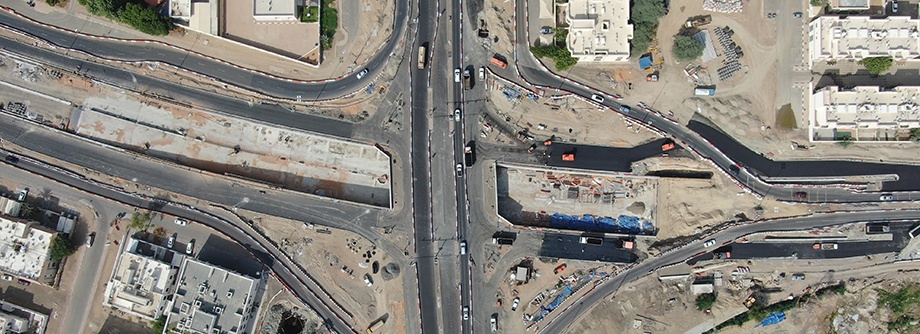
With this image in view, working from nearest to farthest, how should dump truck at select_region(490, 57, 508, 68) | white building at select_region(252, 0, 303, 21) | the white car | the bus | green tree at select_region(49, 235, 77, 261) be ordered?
white building at select_region(252, 0, 303, 21) → the bus → dump truck at select_region(490, 57, 508, 68) → green tree at select_region(49, 235, 77, 261) → the white car

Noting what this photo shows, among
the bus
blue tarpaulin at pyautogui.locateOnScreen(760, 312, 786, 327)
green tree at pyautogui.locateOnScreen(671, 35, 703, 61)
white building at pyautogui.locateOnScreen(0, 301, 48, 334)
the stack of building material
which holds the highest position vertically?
the stack of building material

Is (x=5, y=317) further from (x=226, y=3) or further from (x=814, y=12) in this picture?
(x=814, y=12)

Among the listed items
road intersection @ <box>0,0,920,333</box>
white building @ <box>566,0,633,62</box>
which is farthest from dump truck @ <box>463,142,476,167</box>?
white building @ <box>566,0,633,62</box>

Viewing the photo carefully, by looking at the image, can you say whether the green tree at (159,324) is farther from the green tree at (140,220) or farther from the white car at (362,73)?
the white car at (362,73)

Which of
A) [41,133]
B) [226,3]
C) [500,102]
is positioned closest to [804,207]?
[500,102]

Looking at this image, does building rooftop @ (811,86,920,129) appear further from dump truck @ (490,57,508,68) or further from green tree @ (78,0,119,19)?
green tree @ (78,0,119,19)

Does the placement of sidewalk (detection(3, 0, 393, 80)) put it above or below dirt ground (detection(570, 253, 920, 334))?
above

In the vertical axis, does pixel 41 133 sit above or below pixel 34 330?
above
